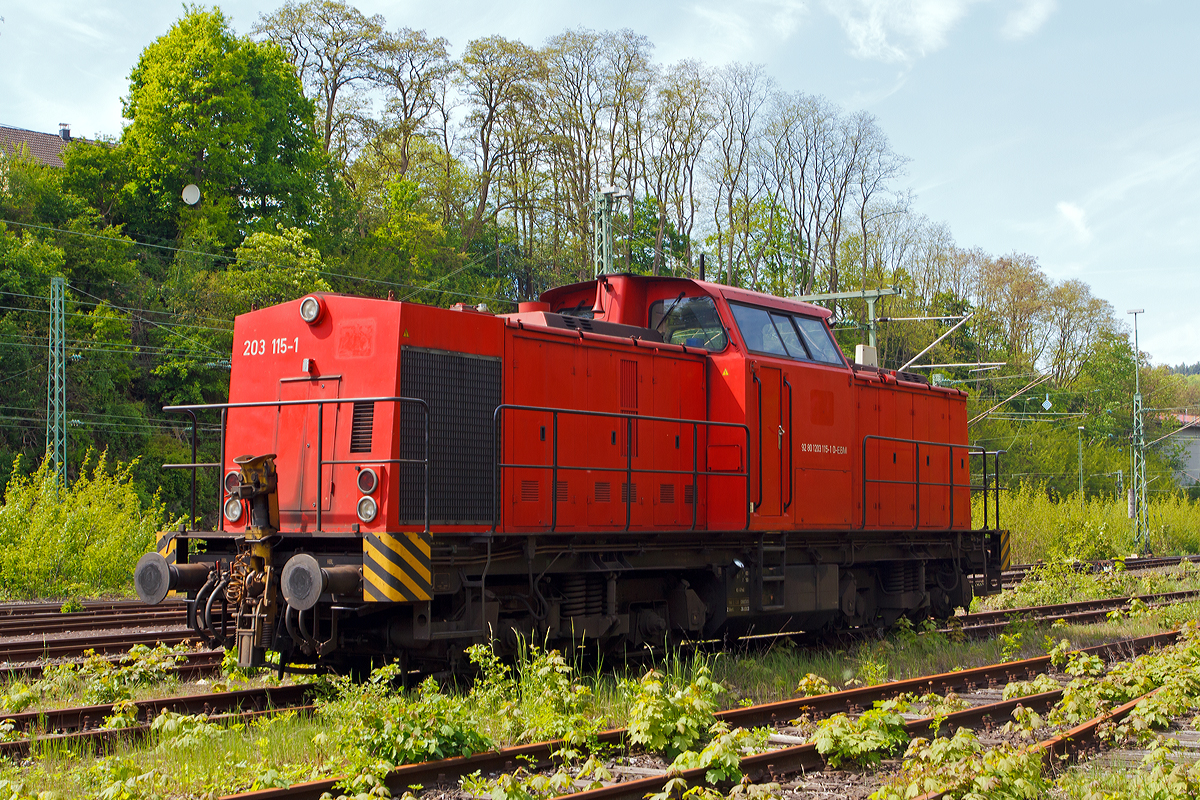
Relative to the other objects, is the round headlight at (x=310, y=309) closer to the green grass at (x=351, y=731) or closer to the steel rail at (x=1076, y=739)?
the green grass at (x=351, y=731)

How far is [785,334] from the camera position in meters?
10.3

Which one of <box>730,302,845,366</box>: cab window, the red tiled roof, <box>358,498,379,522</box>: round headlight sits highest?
the red tiled roof

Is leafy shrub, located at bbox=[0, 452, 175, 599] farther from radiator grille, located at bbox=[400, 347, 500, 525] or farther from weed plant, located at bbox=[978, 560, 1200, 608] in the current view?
weed plant, located at bbox=[978, 560, 1200, 608]

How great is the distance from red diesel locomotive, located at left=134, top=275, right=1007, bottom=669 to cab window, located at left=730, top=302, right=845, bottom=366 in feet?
0.09

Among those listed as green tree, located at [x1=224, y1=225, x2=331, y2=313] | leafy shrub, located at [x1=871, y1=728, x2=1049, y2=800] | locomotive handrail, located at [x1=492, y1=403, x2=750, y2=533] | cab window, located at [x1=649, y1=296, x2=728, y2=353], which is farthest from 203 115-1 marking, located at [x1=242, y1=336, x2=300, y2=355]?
green tree, located at [x1=224, y1=225, x2=331, y2=313]

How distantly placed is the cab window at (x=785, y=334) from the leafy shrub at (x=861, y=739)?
14.4 ft

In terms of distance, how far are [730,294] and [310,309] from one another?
13.8 ft

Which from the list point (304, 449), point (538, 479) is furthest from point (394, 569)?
point (538, 479)

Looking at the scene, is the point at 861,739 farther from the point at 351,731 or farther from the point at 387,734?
the point at 351,731

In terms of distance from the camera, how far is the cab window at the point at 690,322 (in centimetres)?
971

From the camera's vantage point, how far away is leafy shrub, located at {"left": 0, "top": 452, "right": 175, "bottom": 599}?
16125 mm

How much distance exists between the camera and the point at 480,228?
4072 centimetres

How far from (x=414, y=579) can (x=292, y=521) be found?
146cm

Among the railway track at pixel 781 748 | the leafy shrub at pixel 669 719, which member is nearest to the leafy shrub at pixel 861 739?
the railway track at pixel 781 748
